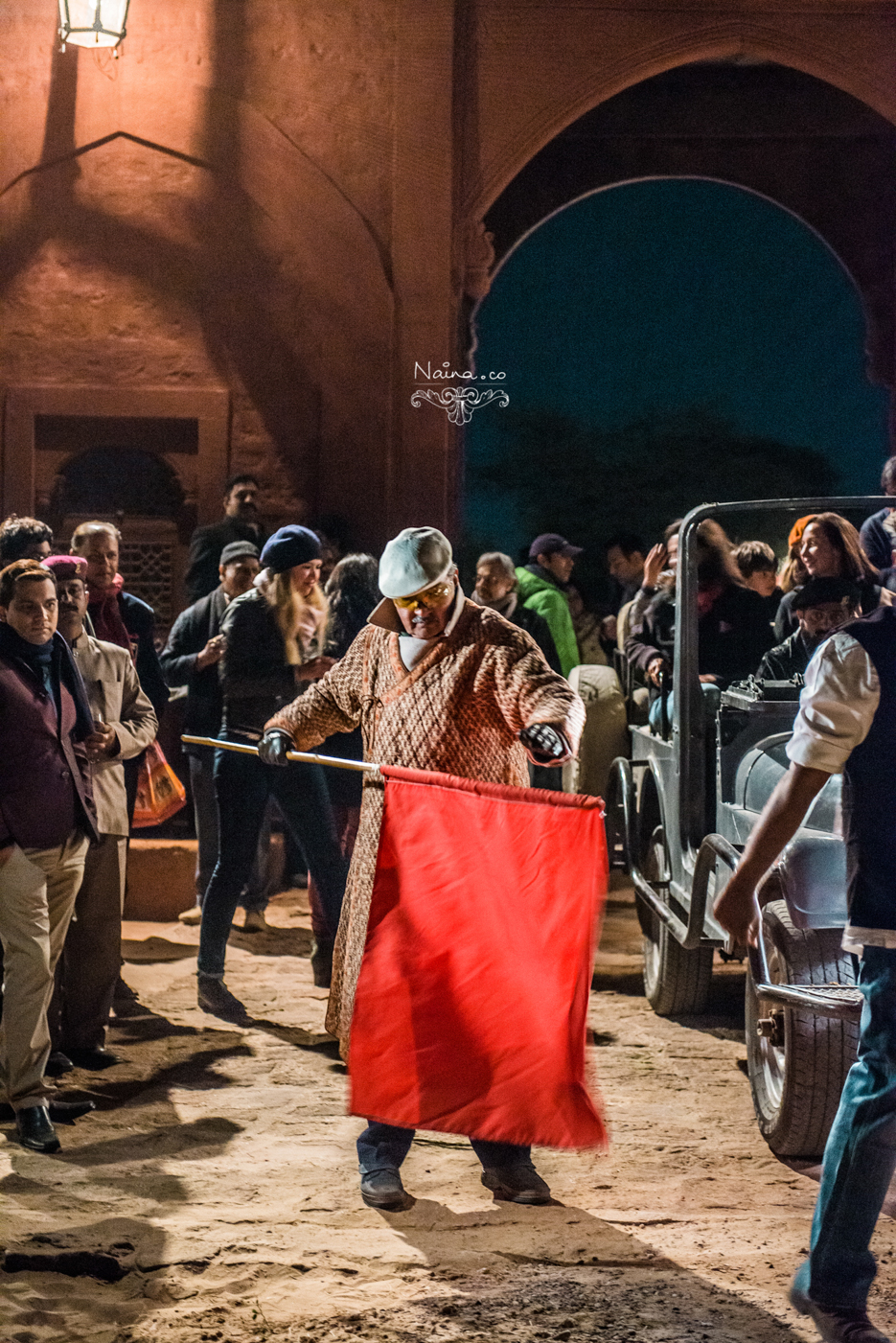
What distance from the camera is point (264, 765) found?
6.71 meters

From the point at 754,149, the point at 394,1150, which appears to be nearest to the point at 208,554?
the point at 394,1150

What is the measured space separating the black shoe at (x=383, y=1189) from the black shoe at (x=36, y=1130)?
1122 millimetres

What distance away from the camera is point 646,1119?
5.21 meters

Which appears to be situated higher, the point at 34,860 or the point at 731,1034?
the point at 34,860

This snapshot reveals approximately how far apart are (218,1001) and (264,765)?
3.48 ft

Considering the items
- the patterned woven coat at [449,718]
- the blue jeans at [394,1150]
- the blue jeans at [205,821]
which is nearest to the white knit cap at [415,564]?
the patterned woven coat at [449,718]

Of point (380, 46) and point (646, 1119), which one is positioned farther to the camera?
point (380, 46)

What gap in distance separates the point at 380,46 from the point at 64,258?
289 cm

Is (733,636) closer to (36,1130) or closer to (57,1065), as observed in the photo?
(57,1065)

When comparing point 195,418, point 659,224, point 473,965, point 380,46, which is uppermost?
point 659,224

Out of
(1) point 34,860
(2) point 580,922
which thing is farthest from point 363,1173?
(1) point 34,860

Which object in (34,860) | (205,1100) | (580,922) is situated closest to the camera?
(580,922)

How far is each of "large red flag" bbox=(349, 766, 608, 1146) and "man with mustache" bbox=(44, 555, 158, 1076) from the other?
1884mm

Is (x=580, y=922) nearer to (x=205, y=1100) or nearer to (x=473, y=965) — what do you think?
(x=473, y=965)
